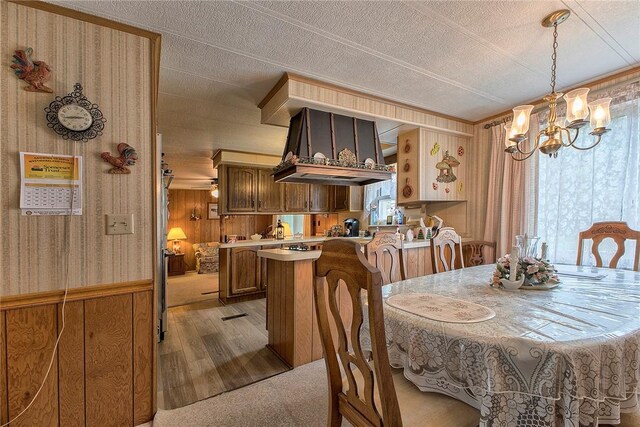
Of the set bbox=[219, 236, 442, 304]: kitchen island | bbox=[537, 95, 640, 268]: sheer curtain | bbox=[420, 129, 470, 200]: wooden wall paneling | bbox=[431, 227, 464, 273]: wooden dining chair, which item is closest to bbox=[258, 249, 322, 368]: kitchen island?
bbox=[431, 227, 464, 273]: wooden dining chair

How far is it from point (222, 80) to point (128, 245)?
1.53 meters

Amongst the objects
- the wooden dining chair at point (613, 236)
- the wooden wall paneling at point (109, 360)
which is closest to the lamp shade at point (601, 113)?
the wooden dining chair at point (613, 236)

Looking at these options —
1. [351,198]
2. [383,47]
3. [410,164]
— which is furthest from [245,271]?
[383,47]

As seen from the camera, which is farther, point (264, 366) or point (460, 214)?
point (460, 214)

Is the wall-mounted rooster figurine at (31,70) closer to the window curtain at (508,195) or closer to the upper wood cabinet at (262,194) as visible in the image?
the upper wood cabinet at (262,194)

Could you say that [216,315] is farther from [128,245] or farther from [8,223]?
[8,223]

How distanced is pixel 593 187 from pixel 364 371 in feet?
9.40

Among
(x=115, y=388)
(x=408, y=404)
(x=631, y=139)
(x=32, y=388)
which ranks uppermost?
(x=631, y=139)

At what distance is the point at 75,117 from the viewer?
4.65ft

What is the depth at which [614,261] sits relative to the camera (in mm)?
2074

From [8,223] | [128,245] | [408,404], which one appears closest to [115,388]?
[128,245]

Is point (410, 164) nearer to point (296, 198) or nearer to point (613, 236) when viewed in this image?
point (613, 236)

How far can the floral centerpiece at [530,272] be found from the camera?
1538 millimetres

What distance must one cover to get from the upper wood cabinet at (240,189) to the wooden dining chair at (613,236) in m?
4.41
